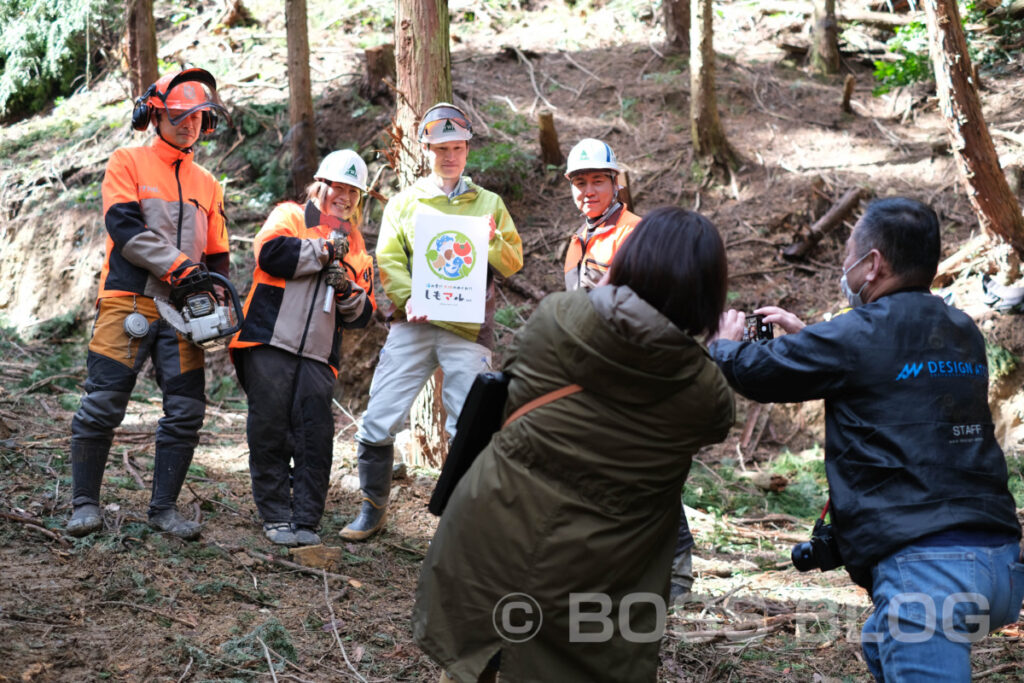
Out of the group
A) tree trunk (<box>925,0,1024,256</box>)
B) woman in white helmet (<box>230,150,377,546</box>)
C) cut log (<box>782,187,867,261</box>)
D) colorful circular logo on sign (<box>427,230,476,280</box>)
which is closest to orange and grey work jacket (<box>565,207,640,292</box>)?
colorful circular logo on sign (<box>427,230,476,280</box>)

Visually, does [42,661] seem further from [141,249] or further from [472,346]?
[472,346]

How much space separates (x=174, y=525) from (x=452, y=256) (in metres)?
2.28

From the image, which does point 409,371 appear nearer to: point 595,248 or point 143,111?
point 595,248

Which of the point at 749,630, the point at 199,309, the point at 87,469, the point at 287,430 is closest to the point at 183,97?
the point at 199,309

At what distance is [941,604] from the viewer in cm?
257

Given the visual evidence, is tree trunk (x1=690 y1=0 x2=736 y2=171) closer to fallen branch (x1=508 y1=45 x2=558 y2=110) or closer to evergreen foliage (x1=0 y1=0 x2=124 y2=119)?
fallen branch (x1=508 y1=45 x2=558 y2=110)

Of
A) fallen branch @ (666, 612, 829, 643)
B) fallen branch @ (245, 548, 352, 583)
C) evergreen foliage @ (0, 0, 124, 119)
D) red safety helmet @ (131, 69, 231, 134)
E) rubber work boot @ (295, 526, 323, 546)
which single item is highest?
evergreen foliage @ (0, 0, 124, 119)

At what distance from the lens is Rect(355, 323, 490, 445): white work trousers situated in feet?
17.3

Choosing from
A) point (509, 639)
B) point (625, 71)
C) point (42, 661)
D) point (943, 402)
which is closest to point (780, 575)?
point (943, 402)

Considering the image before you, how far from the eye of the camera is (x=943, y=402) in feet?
8.96

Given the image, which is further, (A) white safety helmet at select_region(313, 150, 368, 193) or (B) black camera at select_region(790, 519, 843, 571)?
(A) white safety helmet at select_region(313, 150, 368, 193)

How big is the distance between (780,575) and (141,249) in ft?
15.3

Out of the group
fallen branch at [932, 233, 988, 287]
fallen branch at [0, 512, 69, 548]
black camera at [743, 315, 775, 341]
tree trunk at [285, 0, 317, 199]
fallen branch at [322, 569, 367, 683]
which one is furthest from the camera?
tree trunk at [285, 0, 317, 199]

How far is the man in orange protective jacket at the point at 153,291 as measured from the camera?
466cm
